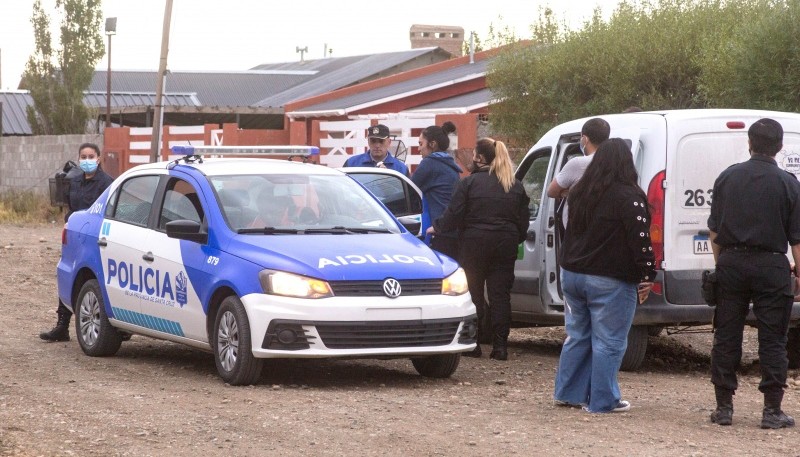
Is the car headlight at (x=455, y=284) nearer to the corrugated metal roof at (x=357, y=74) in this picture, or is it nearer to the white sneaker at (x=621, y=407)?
the white sneaker at (x=621, y=407)

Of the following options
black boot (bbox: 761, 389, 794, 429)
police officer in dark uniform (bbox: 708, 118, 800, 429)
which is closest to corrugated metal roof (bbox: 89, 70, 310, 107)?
police officer in dark uniform (bbox: 708, 118, 800, 429)

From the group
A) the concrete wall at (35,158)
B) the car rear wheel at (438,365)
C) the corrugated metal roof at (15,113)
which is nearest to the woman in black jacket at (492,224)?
the car rear wheel at (438,365)

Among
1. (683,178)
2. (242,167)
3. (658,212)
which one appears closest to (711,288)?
(658,212)

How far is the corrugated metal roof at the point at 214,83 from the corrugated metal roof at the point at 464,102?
20.8m

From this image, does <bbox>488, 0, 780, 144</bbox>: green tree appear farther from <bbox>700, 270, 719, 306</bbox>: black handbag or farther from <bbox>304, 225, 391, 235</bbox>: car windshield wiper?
<bbox>700, 270, 719, 306</bbox>: black handbag

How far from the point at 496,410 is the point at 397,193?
4219 millimetres

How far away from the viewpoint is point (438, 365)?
10102 millimetres

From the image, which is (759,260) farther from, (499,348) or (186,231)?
(186,231)

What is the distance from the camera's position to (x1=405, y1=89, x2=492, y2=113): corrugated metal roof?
1239 inches

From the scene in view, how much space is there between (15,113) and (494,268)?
4706 cm

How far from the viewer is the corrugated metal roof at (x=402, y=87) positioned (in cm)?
3478

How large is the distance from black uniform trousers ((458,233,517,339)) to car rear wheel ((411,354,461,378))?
4.13 ft

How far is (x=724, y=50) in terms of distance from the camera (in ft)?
66.0


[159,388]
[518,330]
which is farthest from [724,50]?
[159,388]
